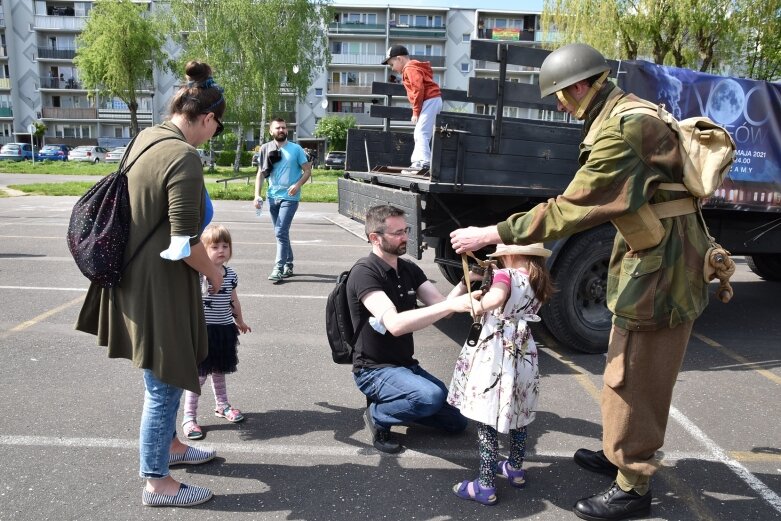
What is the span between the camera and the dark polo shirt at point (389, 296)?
3168 mm

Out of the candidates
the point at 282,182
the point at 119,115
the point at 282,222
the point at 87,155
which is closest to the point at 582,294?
the point at 282,222

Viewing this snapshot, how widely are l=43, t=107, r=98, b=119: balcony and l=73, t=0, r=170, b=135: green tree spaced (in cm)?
2412

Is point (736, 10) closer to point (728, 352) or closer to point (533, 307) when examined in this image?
point (728, 352)

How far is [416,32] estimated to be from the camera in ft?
200

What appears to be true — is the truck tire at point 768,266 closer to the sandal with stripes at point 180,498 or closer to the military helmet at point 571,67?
the military helmet at point 571,67

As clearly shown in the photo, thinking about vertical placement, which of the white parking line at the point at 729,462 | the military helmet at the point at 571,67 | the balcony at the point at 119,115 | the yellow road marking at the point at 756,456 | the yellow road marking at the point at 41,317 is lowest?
the yellow road marking at the point at 756,456

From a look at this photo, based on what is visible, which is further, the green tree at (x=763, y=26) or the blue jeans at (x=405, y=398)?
the green tree at (x=763, y=26)

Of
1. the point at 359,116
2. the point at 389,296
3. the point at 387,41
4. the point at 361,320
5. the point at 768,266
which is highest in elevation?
the point at 387,41

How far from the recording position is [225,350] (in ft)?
11.1

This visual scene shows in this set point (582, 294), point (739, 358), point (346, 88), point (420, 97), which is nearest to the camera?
point (582, 294)

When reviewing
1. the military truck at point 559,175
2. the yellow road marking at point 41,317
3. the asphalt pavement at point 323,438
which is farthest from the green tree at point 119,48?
the military truck at point 559,175

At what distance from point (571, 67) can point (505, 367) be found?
4.48 ft

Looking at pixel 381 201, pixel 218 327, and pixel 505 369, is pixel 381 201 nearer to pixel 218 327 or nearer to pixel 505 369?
pixel 218 327

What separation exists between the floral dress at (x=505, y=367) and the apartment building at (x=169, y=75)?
58.4m
